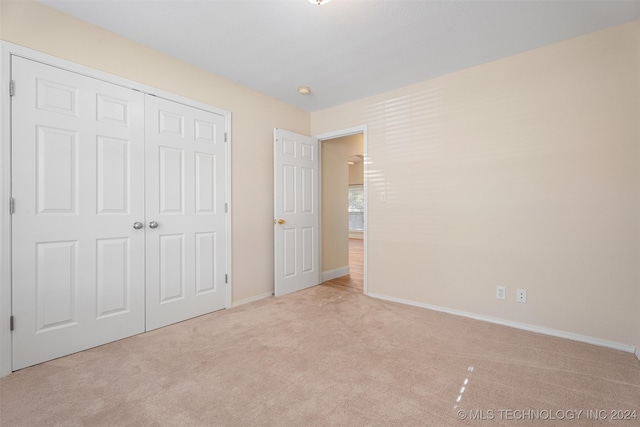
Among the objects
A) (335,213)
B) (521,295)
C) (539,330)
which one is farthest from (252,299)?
(539,330)

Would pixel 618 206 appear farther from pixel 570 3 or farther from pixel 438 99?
pixel 438 99

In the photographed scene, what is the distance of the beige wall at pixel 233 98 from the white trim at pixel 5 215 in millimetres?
303

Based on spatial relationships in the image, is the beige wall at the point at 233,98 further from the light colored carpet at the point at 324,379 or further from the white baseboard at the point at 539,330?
the white baseboard at the point at 539,330

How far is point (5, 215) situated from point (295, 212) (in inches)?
104

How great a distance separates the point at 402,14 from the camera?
2125 millimetres

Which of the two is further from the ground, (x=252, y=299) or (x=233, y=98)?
(x=233, y=98)

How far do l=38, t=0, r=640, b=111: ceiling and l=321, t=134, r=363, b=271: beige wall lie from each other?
1.62 m

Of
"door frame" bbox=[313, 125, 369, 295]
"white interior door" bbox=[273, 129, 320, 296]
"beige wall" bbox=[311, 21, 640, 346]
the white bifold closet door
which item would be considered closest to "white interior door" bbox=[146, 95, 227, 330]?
the white bifold closet door

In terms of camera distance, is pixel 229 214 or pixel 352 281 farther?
pixel 352 281

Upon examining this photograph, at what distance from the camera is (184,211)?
111 inches

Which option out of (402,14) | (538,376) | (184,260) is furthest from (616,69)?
(184,260)

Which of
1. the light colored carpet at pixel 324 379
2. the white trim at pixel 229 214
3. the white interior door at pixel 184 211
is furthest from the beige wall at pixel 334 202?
the light colored carpet at pixel 324 379

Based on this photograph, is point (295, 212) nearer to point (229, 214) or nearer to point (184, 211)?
point (229, 214)

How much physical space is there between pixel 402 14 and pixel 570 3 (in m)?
1.15
